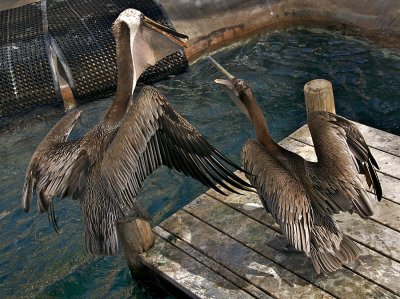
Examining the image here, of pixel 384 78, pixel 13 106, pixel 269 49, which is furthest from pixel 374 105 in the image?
pixel 13 106

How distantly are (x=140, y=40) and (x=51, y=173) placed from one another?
1.06m

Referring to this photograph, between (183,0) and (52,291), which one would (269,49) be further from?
(52,291)

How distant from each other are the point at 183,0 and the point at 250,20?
2.95 feet

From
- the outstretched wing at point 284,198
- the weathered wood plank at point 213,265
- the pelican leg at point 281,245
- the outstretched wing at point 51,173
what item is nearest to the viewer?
the outstretched wing at point 284,198

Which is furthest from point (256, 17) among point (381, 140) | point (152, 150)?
point (152, 150)

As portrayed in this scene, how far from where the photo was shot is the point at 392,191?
3.89 metres

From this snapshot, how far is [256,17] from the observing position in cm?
747

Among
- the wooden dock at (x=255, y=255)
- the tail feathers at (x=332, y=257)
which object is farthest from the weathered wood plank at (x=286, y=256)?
the tail feathers at (x=332, y=257)

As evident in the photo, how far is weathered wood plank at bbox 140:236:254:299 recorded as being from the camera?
3.38 metres

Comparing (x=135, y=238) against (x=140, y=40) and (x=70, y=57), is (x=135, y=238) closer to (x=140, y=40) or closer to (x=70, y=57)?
(x=140, y=40)

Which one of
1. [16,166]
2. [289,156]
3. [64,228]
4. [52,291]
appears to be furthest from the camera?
[16,166]

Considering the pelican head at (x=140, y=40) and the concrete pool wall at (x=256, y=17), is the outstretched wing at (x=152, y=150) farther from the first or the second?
the concrete pool wall at (x=256, y=17)

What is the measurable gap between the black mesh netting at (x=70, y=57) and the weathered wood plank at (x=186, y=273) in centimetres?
325

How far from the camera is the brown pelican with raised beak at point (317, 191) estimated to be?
3.14m
